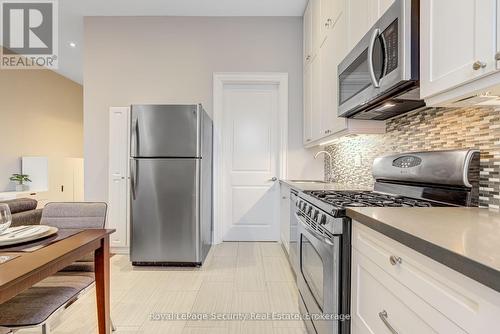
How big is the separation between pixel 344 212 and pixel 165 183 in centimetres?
209

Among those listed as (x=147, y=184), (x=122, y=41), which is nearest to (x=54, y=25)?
(x=122, y=41)

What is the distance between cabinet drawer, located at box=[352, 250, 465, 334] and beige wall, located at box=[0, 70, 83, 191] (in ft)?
19.5

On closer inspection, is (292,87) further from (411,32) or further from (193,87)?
(411,32)

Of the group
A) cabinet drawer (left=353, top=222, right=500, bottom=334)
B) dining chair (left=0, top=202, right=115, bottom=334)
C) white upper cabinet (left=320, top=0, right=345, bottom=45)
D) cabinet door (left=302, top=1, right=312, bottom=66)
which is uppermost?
cabinet door (left=302, top=1, right=312, bottom=66)

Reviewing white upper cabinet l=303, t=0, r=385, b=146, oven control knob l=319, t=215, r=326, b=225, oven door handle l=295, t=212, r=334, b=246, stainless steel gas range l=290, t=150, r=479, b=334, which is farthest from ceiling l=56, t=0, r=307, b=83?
oven control knob l=319, t=215, r=326, b=225

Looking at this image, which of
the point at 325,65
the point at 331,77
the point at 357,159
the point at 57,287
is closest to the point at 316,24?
the point at 325,65

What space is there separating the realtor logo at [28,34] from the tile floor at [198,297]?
3195 millimetres

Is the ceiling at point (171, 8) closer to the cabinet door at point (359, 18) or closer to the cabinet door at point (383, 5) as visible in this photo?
the cabinet door at point (359, 18)

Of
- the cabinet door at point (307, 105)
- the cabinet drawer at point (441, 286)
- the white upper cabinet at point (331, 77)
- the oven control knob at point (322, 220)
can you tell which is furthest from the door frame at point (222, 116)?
the cabinet drawer at point (441, 286)

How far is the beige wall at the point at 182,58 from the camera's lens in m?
3.72

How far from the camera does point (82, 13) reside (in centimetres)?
364

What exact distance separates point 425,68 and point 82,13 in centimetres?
414

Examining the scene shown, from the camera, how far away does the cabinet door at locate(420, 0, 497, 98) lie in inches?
33.5

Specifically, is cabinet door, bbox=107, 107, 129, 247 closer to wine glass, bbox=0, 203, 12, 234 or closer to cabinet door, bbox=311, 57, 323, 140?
wine glass, bbox=0, 203, 12, 234
